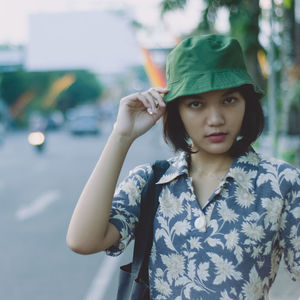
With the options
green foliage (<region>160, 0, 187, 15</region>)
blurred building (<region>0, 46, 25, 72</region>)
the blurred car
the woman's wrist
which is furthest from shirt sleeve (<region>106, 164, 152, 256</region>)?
blurred building (<region>0, 46, 25, 72</region>)

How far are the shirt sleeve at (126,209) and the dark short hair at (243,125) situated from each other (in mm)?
207

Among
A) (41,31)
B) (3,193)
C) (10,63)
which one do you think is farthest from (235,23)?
(10,63)

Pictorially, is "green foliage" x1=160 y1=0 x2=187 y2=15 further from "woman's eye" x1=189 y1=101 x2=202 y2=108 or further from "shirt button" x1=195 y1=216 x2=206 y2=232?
"shirt button" x1=195 y1=216 x2=206 y2=232

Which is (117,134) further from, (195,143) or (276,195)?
(276,195)

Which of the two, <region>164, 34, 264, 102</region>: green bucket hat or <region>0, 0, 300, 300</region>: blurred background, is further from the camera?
<region>0, 0, 300, 300</region>: blurred background

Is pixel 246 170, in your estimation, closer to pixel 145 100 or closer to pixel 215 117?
pixel 215 117

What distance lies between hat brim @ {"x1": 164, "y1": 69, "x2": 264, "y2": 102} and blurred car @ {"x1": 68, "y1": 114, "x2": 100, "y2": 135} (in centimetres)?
3074

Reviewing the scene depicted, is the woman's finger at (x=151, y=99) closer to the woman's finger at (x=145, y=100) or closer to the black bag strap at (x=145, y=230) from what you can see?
the woman's finger at (x=145, y=100)

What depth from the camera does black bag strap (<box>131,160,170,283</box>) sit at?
151 centimetres

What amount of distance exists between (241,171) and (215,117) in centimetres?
20

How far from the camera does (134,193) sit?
1.56m

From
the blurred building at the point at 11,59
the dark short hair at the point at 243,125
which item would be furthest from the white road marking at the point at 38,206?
the blurred building at the point at 11,59

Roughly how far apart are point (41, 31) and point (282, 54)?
1361 cm

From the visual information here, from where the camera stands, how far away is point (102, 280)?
486 centimetres
